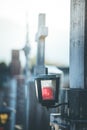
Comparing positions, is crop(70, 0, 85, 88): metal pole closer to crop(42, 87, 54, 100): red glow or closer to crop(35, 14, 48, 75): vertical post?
crop(42, 87, 54, 100): red glow

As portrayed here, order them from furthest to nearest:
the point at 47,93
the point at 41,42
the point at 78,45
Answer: the point at 41,42
the point at 78,45
the point at 47,93

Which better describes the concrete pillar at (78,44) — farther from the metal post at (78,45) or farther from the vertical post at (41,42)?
the vertical post at (41,42)

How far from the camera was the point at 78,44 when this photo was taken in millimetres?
4848

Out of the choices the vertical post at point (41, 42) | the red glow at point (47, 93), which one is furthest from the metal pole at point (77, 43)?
the vertical post at point (41, 42)

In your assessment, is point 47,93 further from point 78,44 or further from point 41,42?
point 41,42

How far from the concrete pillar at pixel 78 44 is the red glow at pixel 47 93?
1.64ft

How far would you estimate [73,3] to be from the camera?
16.2 feet

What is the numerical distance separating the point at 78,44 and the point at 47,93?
954mm

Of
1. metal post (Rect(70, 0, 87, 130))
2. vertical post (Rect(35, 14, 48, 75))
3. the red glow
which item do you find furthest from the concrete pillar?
vertical post (Rect(35, 14, 48, 75))

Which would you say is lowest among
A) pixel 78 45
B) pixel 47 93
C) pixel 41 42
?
pixel 47 93

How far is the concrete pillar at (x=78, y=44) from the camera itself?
4711 millimetres

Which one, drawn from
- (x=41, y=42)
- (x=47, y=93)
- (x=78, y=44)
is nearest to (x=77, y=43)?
(x=78, y=44)

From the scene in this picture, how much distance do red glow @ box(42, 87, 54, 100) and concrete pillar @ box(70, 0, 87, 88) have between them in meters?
0.50

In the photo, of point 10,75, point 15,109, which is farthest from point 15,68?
point 15,109
